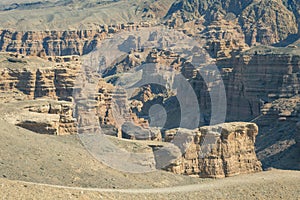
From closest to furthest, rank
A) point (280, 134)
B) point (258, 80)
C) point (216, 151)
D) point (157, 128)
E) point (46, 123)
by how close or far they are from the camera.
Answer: point (216, 151) < point (46, 123) < point (280, 134) < point (157, 128) < point (258, 80)

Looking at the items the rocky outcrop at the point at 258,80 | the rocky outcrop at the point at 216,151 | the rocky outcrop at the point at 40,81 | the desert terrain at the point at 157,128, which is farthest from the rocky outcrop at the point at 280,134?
the rocky outcrop at the point at 40,81

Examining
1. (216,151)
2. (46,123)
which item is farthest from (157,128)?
(216,151)

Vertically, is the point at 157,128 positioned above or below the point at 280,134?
below

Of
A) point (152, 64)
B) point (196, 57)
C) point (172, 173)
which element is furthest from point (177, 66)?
point (172, 173)

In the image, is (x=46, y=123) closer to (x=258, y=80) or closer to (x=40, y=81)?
(x=40, y=81)

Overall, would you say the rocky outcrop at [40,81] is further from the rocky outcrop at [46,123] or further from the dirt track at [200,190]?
the dirt track at [200,190]

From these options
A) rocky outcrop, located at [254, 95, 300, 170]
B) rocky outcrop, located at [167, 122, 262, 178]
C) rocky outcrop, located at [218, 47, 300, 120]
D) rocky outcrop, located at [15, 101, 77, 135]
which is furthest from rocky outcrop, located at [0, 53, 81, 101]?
rocky outcrop, located at [167, 122, 262, 178]

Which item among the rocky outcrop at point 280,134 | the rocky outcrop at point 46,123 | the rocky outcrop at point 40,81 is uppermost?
the rocky outcrop at point 40,81

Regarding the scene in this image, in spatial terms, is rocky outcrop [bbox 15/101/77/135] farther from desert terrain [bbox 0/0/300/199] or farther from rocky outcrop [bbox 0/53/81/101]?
rocky outcrop [bbox 0/53/81/101]
